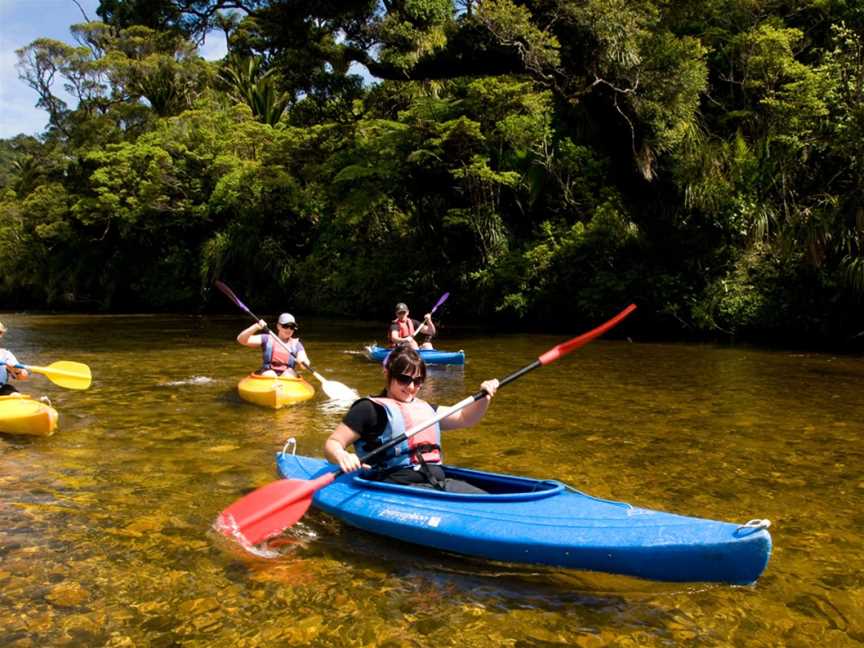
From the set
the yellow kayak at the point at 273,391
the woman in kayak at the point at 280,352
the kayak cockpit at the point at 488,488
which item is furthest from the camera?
the woman in kayak at the point at 280,352

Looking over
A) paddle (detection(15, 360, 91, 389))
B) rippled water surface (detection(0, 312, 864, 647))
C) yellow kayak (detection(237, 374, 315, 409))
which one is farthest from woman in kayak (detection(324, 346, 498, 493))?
paddle (detection(15, 360, 91, 389))

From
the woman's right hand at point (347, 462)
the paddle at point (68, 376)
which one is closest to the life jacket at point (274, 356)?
the paddle at point (68, 376)

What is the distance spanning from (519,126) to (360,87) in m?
Result: 4.40

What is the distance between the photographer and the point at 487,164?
68.6 ft

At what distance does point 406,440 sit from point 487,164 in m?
17.4

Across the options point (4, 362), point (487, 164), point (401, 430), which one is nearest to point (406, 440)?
point (401, 430)

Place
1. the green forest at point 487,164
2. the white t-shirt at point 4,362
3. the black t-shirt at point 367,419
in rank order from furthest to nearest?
the green forest at point 487,164 → the white t-shirt at point 4,362 → the black t-shirt at point 367,419

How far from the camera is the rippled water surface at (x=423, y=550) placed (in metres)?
3.32

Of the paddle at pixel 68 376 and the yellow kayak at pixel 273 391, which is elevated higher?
the paddle at pixel 68 376

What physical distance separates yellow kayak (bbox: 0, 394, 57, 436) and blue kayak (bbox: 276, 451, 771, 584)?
12.0ft

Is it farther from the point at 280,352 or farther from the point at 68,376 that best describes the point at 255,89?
the point at 68,376

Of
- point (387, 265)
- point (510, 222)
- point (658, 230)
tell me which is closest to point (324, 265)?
point (387, 265)

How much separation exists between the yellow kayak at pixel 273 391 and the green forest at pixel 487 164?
8872 mm

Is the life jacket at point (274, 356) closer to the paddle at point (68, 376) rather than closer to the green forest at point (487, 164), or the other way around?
the paddle at point (68, 376)
